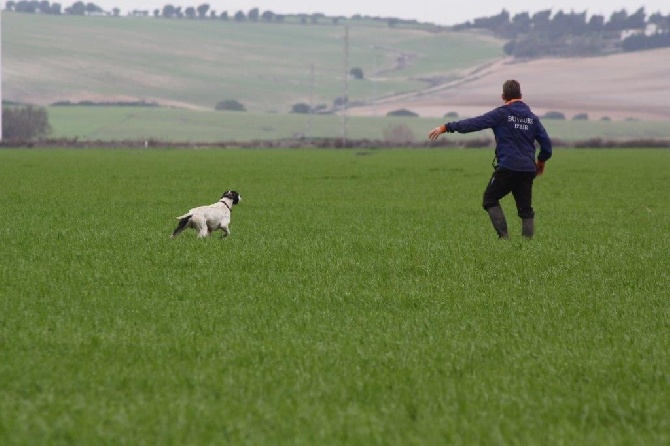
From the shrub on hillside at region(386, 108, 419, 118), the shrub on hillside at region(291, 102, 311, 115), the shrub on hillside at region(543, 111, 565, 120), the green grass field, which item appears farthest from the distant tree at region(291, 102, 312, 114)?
the green grass field

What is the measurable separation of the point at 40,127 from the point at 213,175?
97.7 m

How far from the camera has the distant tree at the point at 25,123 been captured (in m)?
132

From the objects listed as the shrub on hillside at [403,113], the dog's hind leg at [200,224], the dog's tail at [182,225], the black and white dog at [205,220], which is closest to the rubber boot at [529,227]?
the black and white dog at [205,220]

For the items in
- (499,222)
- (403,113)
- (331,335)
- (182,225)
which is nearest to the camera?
(331,335)

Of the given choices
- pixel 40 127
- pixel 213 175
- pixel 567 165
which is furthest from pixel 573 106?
pixel 213 175

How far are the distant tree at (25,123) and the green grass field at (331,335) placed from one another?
116 metres

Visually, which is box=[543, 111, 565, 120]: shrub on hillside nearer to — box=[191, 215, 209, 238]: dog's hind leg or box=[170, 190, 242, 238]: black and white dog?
box=[170, 190, 242, 238]: black and white dog

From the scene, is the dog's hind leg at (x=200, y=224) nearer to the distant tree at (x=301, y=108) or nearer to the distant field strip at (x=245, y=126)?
the distant field strip at (x=245, y=126)

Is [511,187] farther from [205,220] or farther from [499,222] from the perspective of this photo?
[205,220]

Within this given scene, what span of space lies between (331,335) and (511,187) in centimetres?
814

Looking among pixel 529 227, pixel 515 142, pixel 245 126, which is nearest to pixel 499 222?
pixel 529 227

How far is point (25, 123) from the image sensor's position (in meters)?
132

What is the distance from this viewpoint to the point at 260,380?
282 inches

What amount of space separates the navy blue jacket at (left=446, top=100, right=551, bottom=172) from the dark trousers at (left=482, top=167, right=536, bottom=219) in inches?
5.2
